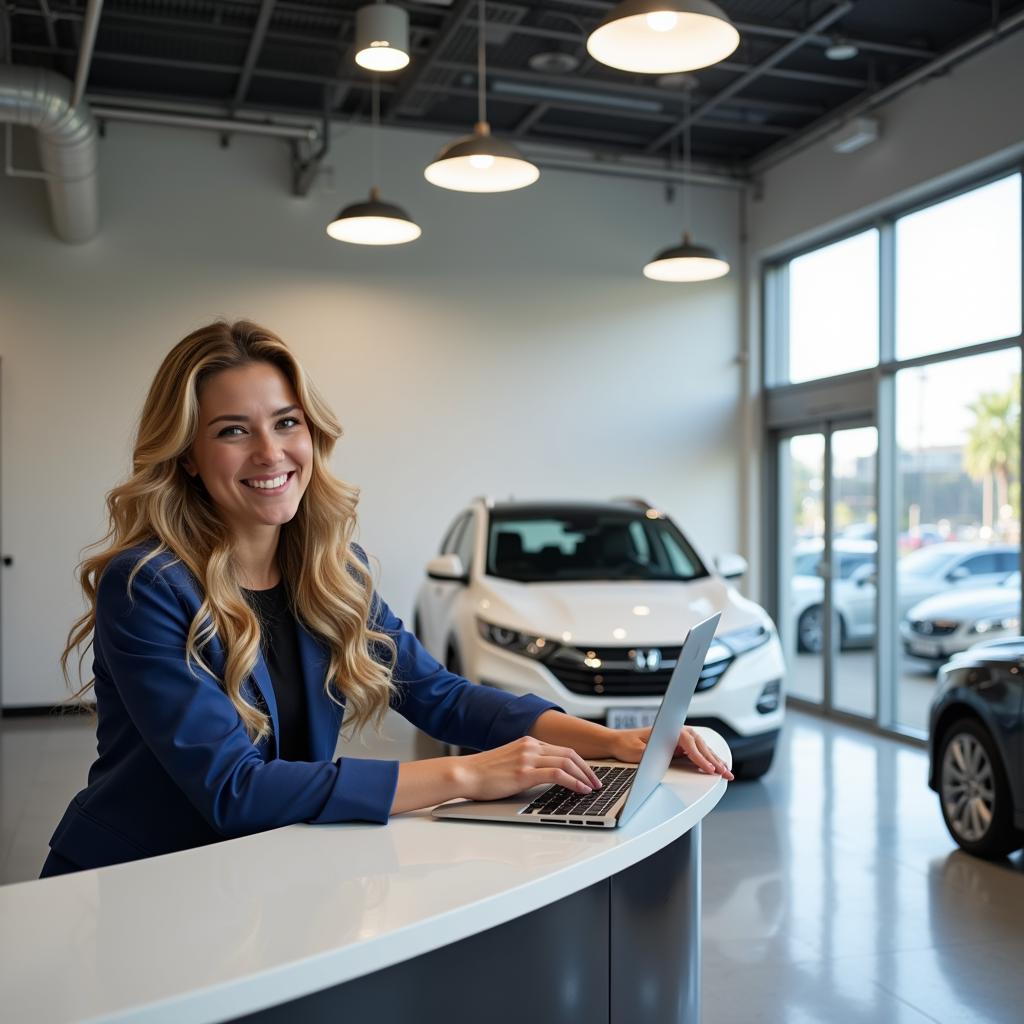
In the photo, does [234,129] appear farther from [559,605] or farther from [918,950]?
[918,950]

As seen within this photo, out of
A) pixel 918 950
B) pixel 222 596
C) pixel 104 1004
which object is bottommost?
pixel 918 950

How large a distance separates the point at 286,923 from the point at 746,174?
30.4 ft

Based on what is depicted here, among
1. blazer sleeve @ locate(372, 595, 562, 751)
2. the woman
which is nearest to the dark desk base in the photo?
the woman

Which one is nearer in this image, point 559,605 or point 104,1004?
point 104,1004

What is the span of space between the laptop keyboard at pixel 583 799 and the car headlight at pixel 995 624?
555cm

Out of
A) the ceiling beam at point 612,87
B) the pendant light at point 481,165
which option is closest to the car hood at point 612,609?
the pendant light at point 481,165

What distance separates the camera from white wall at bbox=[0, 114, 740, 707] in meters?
8.11

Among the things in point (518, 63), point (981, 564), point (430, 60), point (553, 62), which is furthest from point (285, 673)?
point (518, 63)

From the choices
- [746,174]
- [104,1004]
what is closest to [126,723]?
[104,1004]

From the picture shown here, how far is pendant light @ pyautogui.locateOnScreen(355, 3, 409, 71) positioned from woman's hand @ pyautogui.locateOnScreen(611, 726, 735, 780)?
4290mm

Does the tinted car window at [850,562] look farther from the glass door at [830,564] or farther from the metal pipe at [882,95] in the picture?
the metal pipe at [882,95]

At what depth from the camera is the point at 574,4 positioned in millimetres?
6648

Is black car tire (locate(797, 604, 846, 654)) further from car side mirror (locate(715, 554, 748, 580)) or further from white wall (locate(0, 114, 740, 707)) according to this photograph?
car side mirror (locate(715, 554, 748, 580))

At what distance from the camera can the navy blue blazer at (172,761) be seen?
1585mm
